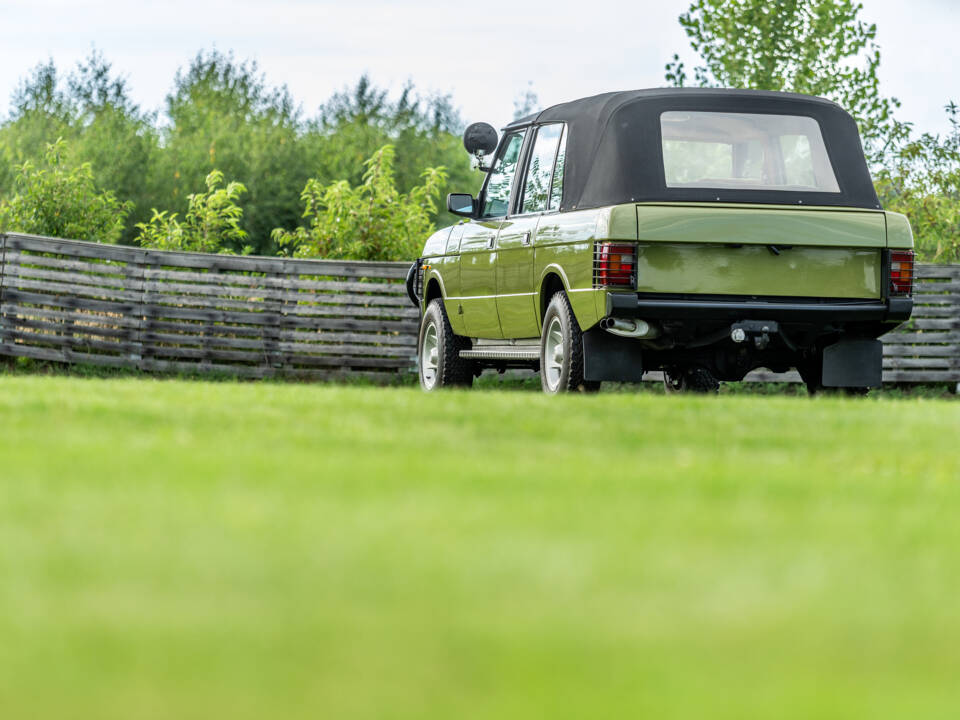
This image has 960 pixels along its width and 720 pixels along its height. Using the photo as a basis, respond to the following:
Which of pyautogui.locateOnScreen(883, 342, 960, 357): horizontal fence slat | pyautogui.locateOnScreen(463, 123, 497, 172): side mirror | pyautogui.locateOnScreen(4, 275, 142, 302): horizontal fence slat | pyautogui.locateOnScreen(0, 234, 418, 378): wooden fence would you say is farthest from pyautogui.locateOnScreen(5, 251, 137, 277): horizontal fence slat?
pyautogui.locateOnScreen(883, 342, 960, 357): horizontal fence slat

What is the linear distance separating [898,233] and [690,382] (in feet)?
9.17

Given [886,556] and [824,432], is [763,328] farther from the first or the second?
[886,556]

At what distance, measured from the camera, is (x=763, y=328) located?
10.5 metres

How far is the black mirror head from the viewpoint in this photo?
13.3 meters

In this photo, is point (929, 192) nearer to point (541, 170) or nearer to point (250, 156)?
point (541, 170)

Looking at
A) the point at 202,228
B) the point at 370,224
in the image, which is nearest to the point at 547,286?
the point at 370,224

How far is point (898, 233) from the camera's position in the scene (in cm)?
1079

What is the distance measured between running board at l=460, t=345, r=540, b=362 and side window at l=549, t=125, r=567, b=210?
1.11 metres

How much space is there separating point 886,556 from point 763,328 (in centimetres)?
589

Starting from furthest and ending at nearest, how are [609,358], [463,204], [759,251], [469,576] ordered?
[463,204], [609,358], [759,251], [469,576]

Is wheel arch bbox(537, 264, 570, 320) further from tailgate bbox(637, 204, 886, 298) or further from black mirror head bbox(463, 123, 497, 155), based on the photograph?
black mirror head bbox(463, 123, 497, 155)

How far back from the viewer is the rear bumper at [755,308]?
10.3 metres

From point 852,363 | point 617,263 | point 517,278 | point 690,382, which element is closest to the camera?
point 617,263

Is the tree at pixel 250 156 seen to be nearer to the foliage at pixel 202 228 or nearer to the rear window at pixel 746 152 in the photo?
the foliage at pixel 202 228
